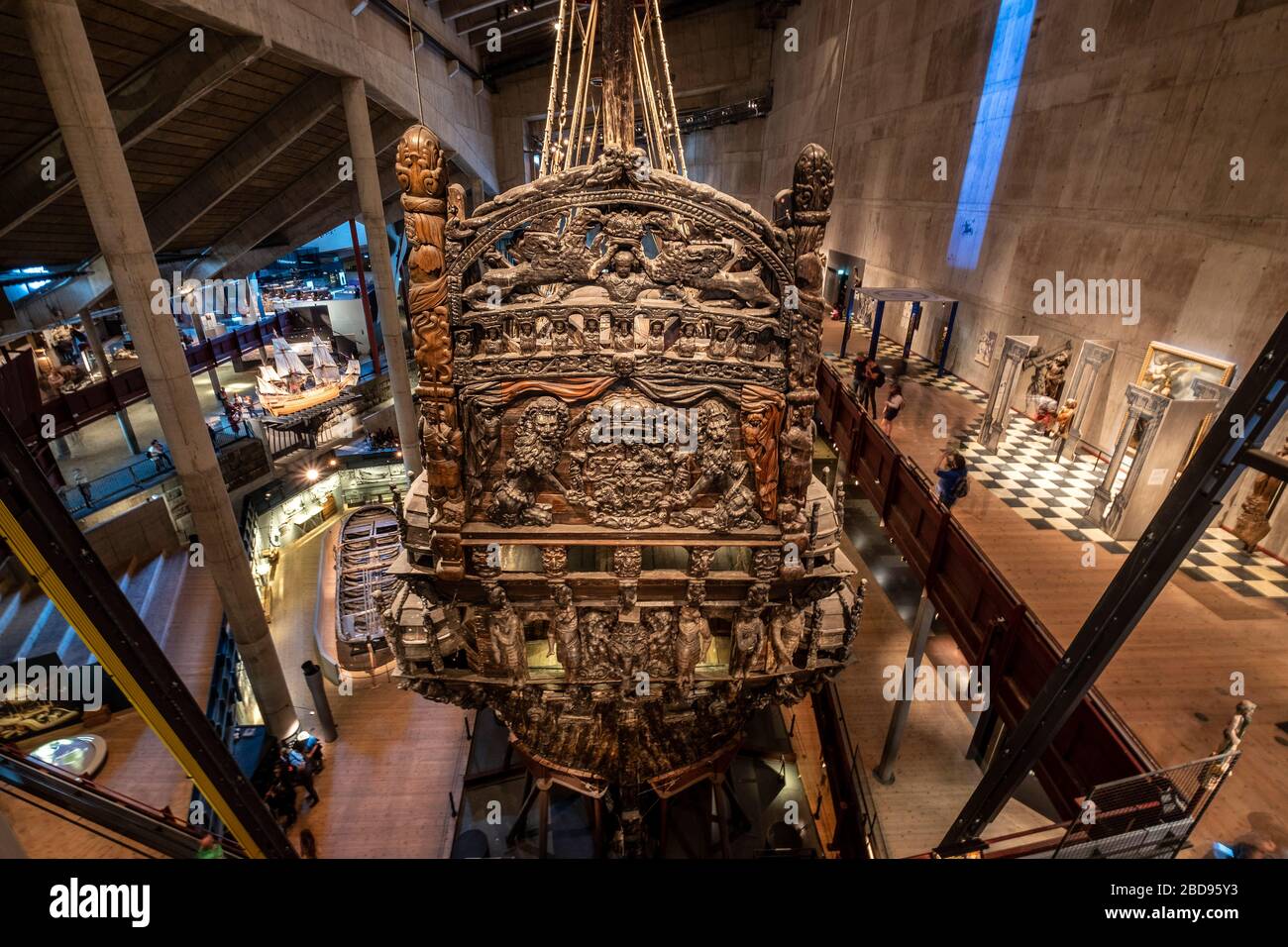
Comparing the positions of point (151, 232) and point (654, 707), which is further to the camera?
point (151, 232)

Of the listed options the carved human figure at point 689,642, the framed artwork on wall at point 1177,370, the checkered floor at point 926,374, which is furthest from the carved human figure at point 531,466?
the checkered floor at point 926,374

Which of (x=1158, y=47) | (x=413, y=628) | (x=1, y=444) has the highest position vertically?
(x=1158, y=47)

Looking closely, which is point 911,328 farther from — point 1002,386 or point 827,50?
point 827,50

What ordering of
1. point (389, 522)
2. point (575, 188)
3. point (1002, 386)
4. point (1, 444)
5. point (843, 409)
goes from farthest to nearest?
point (389, 522)
point (843, 409)
point (1002, 386)
point (575, 188)
point (1, 444)

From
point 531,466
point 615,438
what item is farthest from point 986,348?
point 531,466

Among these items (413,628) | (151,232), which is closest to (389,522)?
(151,232)

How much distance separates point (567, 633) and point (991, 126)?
13971 mm

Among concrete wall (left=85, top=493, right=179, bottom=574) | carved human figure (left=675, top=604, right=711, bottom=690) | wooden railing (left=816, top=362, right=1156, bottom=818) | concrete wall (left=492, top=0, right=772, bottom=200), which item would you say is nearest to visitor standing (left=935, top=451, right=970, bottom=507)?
wooden railing (left=816, top=362, right=1156, bottom=818)

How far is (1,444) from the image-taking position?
2.68 metres

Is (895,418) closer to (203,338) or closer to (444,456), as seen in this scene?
(444,456)

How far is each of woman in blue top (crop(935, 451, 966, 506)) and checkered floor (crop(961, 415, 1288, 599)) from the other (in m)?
1.26

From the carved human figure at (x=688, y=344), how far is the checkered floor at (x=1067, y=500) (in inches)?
268

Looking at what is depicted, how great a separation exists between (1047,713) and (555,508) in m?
3.82

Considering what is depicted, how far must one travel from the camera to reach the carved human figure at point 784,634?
569cm
